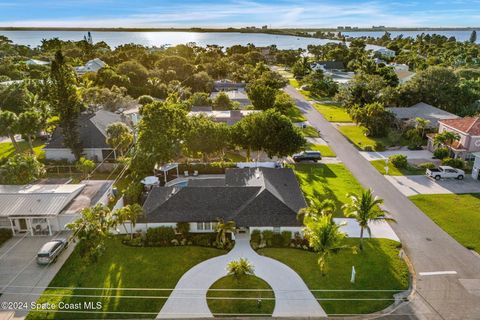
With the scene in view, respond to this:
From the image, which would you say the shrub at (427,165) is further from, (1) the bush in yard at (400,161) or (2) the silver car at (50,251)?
(2) the silver car at (50,251)

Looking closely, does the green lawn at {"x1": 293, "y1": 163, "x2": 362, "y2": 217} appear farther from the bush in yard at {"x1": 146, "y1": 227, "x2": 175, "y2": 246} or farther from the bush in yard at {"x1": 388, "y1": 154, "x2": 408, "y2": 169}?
the bush in yard at {"x1": 146, "y1": 227, "x2": 175, "y2": 246}

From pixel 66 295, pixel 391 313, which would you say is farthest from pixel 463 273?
pixel 66 295

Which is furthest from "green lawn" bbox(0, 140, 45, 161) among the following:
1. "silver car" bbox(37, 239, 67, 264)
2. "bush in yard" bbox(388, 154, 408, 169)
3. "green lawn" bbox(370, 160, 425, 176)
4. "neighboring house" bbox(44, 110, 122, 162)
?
"bush in yard" bbox(388, 154, 408, 169)

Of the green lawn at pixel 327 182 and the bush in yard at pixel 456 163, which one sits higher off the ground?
the bush in yard at pixel 456 163

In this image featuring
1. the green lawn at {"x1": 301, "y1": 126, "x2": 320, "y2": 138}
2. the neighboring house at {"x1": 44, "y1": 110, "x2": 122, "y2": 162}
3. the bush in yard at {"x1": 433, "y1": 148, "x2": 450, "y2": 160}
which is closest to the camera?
the bush in yard at {"x1": 433, "y1": 148, "x2": 450, "y2": 160}

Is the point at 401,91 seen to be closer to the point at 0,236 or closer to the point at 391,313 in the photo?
the point at 391,313

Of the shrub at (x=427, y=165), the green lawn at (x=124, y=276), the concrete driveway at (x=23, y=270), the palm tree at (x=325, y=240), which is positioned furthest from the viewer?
the shrub at (x=427, y=165)

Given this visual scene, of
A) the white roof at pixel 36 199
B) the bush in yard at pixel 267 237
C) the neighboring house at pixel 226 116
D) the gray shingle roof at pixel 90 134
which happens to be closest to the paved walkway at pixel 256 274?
the bush in yard at pixel 267 237
